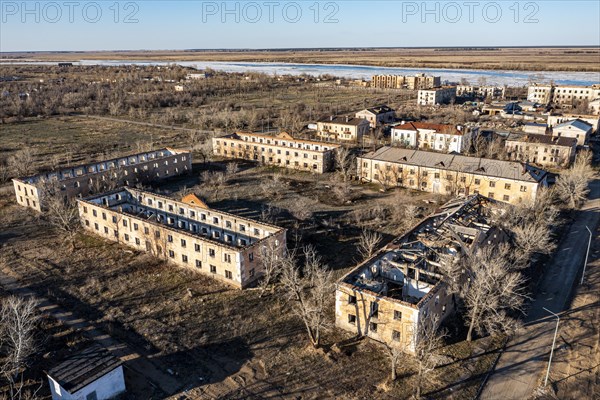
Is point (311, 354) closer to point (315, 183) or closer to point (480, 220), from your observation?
point (480, 220)

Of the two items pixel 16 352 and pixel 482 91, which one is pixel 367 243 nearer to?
pixel 16 352

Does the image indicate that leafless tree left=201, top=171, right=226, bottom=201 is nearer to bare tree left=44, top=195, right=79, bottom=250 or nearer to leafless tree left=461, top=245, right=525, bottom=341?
bare tree left=44, top=195, right=79, bottom=250

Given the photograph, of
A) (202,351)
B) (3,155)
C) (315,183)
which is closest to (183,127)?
(3,155)

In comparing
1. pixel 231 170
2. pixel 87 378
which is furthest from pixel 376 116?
pixel 87 378

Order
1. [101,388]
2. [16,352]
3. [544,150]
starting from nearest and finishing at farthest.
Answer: [101,388]
[16,352]
[544,150]

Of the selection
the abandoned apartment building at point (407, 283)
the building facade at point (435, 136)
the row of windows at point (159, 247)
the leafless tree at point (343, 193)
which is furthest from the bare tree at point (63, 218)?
the building facade at point (435, 136)

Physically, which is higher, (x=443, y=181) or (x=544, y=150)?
(x=544, y=150)

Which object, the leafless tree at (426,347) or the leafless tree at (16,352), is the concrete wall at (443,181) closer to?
the leafless tree at (426,347)
